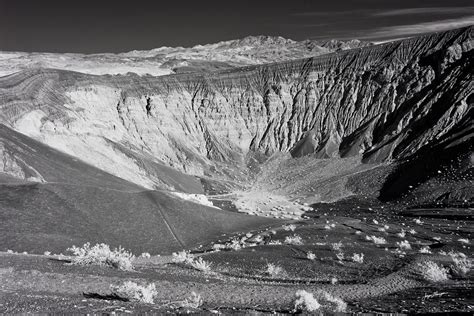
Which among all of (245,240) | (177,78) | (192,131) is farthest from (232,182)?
(245,240)

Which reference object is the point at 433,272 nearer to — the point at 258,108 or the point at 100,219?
the point at 100,219

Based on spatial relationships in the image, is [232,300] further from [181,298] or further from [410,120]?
[410,120]

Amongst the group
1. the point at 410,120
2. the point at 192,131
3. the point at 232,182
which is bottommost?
the point at 232,182

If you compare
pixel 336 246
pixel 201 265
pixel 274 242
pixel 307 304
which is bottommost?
pixel 274 242

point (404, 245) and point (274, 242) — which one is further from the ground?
point (404, 245)

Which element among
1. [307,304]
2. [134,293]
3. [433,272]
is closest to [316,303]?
[307,304]
